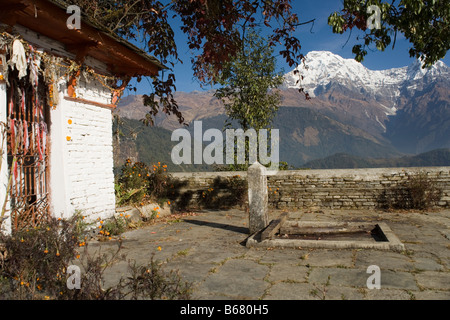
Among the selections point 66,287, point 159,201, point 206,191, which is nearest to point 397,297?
point 66,287

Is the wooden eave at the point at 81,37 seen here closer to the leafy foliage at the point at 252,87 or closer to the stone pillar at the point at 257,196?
the stone pillar at the point at 257,196

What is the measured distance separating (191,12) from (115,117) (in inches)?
142

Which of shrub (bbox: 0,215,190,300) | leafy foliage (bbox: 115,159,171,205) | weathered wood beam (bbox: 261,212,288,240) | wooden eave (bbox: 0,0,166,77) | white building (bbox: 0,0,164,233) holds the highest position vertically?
wooden eave (bbox: 0,0,166,77)

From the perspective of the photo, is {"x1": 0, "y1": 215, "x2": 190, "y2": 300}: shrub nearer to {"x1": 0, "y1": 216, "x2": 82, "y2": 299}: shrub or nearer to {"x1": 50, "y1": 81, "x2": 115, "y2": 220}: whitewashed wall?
{"x1": 0, "y1": 216, "x2": 82, "y2": 299}: shrub

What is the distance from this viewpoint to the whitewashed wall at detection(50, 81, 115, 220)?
5738mm

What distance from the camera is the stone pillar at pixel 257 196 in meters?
6.35

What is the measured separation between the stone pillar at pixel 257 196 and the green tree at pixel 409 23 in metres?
2.56

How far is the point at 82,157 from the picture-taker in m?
6.25

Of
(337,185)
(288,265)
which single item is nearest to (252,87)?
(337,185)

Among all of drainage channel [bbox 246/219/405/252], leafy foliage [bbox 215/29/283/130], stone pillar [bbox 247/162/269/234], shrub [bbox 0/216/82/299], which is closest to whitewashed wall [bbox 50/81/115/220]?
shrub [bbox 0/216/82/299]

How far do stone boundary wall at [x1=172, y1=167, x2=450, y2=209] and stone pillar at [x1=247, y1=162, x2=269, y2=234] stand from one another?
383cm

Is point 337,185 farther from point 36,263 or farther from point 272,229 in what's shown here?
point 36,263

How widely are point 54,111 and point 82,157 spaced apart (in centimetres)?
94
